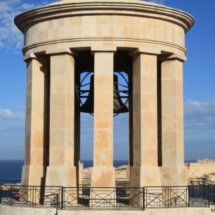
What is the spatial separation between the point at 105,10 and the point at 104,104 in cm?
434

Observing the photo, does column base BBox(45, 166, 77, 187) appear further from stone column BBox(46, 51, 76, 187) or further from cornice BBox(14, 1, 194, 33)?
cornice BBox(14, 1, 194, 33)

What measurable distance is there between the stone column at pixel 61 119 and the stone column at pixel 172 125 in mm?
4628

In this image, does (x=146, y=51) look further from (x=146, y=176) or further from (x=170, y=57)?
(x=146, y=176)

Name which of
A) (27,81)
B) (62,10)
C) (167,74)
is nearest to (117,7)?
(62,10)

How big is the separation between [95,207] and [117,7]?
9092 millimetres

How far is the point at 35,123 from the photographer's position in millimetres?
25625

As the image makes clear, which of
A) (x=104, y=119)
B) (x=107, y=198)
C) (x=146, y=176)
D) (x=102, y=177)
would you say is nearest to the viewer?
(x=107, y=198)

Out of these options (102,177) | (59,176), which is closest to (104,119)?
(102,177)

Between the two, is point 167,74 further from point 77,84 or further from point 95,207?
point 95,207

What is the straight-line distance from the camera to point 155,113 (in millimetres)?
24125

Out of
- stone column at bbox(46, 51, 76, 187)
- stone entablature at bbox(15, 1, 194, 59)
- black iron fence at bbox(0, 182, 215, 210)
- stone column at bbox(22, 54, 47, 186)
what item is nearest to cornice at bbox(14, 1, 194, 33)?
stone entablature at bbox(15, 1, 194, 59)

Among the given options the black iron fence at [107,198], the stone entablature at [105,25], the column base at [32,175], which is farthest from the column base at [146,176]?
the stone entablature at [105,25]

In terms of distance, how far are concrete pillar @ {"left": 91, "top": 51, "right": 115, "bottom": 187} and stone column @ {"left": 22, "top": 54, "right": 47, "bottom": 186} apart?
3.69 metres

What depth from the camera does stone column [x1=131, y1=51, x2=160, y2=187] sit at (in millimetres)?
23469
